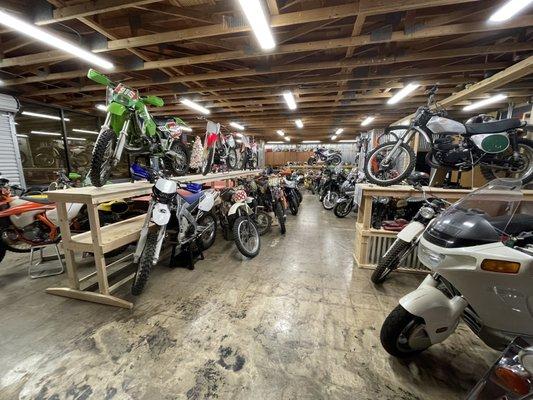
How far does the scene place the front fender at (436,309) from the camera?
1.26m

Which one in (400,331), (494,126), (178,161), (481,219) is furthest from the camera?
(178,161)

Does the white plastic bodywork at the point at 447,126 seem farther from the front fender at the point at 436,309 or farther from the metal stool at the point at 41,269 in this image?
the metal stool at the point at 41,269

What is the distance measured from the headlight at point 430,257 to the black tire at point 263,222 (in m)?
2.91

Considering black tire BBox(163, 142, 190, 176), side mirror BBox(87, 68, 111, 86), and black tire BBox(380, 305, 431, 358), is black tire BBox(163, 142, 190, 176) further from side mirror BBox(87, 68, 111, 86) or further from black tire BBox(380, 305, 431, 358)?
black tire BBox(380, 305, 431, 358)

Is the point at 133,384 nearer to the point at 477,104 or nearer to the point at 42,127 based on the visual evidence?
the point at 42,127

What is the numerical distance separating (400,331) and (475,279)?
548mm

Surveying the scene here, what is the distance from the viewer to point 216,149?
4.58 meters

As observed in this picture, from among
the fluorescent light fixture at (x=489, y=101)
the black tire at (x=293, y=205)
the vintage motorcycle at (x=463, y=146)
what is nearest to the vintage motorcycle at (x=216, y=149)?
the black tire at (x=293, y=205)

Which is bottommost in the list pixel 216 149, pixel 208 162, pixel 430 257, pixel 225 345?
pixel 225 345

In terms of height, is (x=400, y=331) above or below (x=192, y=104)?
below

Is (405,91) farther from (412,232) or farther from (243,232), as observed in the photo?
(243,232)

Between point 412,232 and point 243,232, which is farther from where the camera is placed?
point 243,232

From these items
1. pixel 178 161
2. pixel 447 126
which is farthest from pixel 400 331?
pixel 178 161

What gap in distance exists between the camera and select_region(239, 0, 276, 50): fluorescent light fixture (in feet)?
6.64
